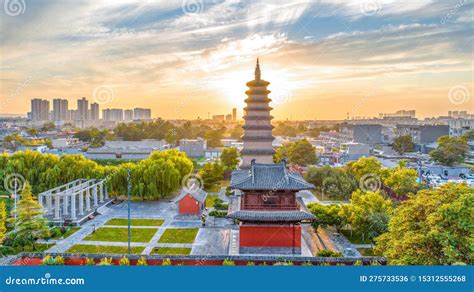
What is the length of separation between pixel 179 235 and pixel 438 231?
12949 mm

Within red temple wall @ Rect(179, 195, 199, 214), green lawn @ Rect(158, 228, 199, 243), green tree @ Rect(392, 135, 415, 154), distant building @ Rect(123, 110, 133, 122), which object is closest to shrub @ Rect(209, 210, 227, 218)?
red temple wall @ Rect(179, 195, 199, 214)

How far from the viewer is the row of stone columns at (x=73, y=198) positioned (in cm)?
2136

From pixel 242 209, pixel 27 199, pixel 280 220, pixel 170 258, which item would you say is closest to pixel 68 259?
pixel 170 258

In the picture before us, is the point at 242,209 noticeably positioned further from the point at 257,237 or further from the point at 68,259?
the point at 68,259

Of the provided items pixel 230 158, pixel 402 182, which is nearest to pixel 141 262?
pixel 402 182

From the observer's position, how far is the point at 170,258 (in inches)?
494

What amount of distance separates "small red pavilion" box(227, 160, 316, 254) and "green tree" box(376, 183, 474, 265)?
4970mm

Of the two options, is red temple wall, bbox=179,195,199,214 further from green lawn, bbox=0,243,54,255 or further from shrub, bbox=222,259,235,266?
shrub, bbox=222,259,235,266

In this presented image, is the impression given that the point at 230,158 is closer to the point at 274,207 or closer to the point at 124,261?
the point at 274,207

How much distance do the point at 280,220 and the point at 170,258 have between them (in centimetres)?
549

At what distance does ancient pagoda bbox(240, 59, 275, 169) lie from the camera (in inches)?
1030

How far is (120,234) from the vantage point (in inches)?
762

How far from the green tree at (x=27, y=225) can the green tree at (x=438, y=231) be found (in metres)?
15.5

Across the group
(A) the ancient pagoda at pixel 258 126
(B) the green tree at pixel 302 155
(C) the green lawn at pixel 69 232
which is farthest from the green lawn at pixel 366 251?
(B) the green tree at pixel 302 155
